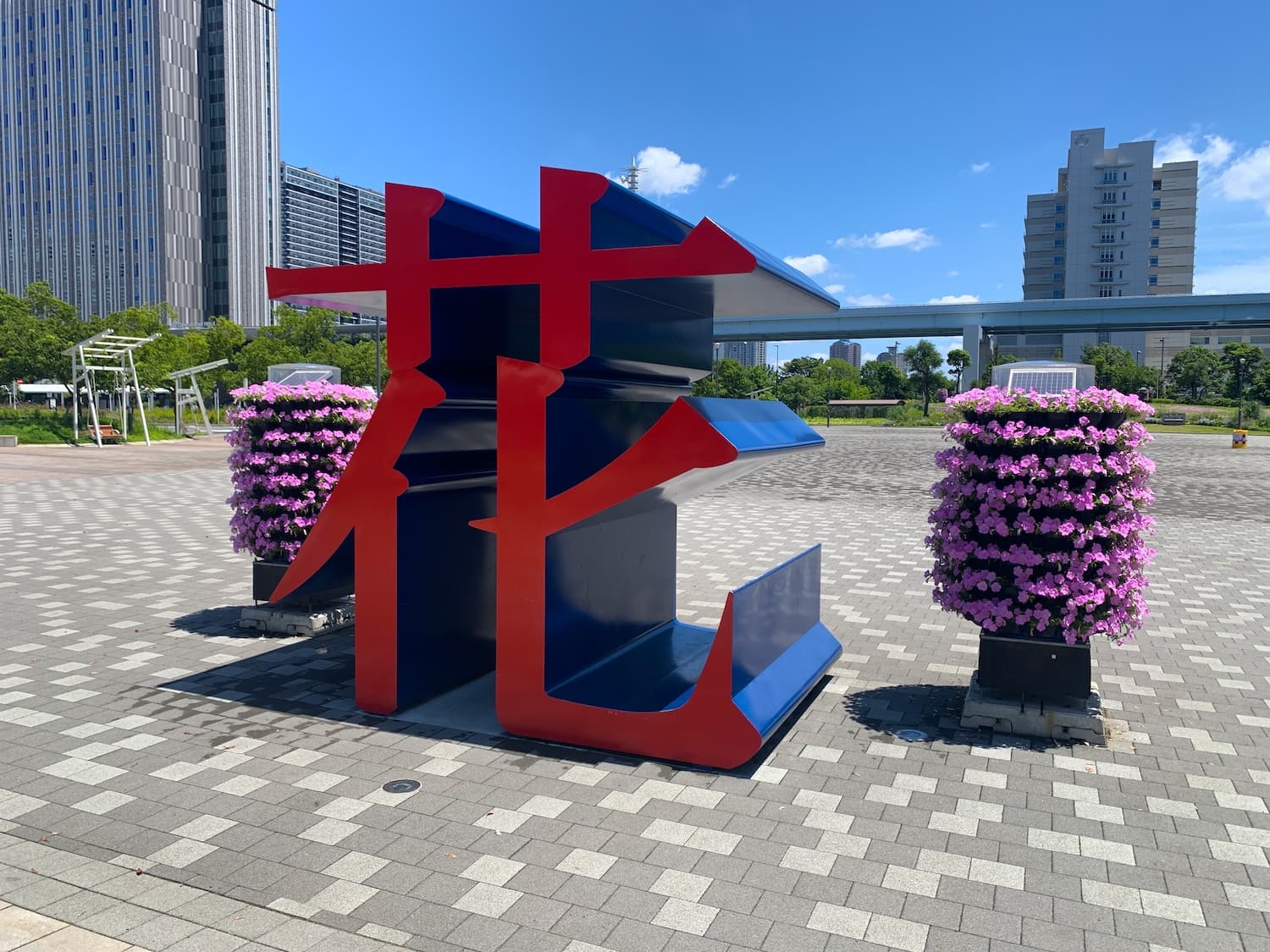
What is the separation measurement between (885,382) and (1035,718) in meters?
94.9

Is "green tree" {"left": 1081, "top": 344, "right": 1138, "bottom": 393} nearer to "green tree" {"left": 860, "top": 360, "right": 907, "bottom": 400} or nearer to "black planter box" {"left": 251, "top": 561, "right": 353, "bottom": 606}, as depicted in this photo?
"green tree" {"left": 860, "top": 360, "right": 907, "bottom": 400}

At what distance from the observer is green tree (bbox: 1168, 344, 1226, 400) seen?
80.4m

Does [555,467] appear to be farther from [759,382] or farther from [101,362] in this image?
[759,382]

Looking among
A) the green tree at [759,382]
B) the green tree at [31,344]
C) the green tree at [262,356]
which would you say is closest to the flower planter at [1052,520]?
the green tree at [31,344]

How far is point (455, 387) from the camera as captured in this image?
5859 millimetres

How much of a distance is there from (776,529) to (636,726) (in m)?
9.46

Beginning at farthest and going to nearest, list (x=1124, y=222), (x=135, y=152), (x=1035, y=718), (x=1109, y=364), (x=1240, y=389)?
(x=1124, y=222) < (x=1109, y=364) < (x=135, y=152) < (x=1240, y=389) < (x=1035, y=718)

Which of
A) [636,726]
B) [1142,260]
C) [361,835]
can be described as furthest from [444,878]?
[1142,260]

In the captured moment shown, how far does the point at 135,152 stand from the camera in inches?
3410

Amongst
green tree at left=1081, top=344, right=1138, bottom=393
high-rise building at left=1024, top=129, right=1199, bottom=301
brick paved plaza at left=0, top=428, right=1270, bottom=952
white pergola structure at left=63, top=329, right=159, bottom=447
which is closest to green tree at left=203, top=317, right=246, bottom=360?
white pergola structure at left=63, top=329, right=159, bottom=447

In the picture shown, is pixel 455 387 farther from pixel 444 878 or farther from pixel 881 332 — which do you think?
pixel 881 332

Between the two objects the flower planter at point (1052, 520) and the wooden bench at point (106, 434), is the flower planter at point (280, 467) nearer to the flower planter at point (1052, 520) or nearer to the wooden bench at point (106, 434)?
the flower planter at point (1052, 520)

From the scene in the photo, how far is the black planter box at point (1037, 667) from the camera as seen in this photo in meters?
5.50

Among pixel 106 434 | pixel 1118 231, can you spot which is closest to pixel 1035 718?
pixel 106 434
